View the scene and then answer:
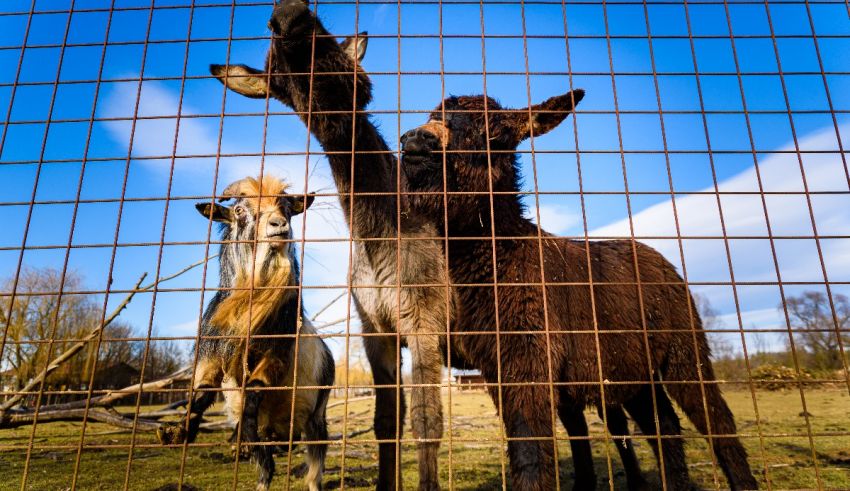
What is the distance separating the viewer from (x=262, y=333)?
493 cm

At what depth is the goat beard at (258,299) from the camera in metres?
4.77

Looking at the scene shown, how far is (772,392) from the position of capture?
16844 millimetres

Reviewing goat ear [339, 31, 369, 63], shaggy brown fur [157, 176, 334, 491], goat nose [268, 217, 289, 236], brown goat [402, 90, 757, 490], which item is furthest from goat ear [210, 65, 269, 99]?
brown goat [402, 90, 757, 490]

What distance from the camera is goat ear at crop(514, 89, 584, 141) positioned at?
363 centimetres

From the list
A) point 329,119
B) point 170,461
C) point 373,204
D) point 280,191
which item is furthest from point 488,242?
point 170,461

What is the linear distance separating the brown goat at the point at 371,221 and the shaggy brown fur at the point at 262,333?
676 millimetres

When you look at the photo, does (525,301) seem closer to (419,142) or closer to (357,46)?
(419,142)

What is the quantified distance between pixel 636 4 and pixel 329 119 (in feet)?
8.41

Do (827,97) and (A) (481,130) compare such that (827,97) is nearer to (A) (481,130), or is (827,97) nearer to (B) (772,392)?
(A) (481,130)

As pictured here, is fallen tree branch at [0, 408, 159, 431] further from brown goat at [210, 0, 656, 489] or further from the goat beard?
brown goat at [210, 0, 656, 489]

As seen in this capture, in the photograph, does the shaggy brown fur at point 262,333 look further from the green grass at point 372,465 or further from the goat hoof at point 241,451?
the green grass at point 372,465

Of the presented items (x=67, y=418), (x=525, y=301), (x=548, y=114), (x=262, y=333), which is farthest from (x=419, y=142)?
(x=67, y=418)

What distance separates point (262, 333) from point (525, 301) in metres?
2.69

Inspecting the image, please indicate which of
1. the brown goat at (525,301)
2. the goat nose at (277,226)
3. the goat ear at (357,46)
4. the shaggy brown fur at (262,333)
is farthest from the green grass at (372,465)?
the goat ear at (357,46)
